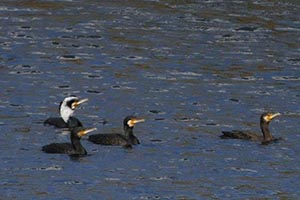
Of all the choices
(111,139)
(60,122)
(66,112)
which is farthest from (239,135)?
(66,112)

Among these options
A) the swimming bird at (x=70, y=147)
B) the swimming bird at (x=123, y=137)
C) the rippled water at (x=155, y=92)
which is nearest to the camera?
the rippled water at (x=155, y=92)

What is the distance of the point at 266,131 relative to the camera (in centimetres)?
3509

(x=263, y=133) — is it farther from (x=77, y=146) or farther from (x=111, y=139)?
(x=77, y=146)

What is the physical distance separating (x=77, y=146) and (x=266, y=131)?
5231 mm

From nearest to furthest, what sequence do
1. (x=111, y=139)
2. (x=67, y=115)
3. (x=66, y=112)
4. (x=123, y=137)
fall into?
(x=111, y=139), (x=123, y=137), (x=67, y=115), (x=66, y=112)

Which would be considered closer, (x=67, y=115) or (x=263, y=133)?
(x=263, y=133)

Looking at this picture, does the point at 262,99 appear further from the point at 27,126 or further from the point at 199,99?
the point at 27,126

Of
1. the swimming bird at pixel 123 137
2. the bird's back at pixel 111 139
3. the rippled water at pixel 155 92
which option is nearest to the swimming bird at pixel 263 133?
the rippled water at pixel 155 92

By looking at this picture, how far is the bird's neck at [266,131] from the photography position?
1371 inches

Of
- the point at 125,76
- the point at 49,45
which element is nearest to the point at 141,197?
the point at 125,76

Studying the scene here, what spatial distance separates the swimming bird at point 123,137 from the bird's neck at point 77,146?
815 millimetres

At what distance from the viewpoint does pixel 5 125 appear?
35.0 m

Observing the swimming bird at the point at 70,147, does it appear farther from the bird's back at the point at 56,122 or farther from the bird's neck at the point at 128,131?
the bird's back at the point at 56,122

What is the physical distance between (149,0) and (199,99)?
53.3ft
